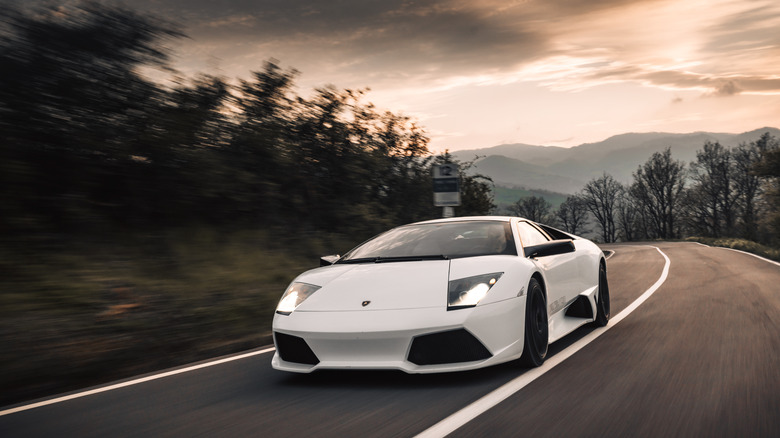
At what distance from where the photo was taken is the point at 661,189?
3068 inches

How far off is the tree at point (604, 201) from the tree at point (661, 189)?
8.73m

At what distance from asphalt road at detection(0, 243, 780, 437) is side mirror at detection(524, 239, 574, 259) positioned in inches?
34.8

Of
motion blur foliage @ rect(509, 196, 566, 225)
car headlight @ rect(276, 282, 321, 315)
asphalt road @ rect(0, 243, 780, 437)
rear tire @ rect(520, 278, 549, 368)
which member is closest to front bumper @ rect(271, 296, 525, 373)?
asphalt road @ rect(0, 243, 780, 437)

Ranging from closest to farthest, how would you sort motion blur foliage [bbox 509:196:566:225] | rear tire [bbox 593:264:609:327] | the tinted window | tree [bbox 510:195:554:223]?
the tinted window < rear tire [bbox 593:264:609:327] < tree [bbox 510:195:554:223] < motion blur foliage [bbox 509:196:566:225]

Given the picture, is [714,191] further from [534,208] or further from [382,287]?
[382,287]

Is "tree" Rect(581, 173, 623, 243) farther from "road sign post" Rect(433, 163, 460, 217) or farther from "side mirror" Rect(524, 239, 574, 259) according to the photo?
"side mirror" Rect(524, 239, 574, 259)

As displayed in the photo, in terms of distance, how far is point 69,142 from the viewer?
26.9 ft

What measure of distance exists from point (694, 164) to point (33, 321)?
7743 cm

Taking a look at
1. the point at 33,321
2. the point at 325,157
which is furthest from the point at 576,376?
the point at 325,157

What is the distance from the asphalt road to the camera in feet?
11.3

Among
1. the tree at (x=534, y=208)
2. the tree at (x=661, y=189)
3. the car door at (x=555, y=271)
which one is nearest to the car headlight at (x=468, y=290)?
the car door at (x=555, y=271)

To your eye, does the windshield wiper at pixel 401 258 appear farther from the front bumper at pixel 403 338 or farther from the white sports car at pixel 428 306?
the front bumper at pixel 403 338

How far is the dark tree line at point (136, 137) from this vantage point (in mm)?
7691

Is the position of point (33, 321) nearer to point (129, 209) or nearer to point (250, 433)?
point (250, 433)
